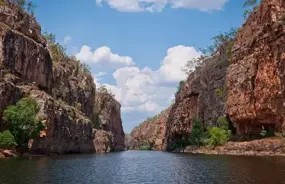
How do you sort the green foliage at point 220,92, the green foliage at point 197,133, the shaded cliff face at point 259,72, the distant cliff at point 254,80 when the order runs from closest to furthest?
the shaded cliff face at point 259,72 < the distant cliff at point 254,80 < the green foliage at point 220,92 < the green foliage at point 197,133

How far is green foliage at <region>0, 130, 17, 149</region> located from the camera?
7699 cm

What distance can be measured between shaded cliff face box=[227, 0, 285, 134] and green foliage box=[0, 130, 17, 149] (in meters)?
59.8

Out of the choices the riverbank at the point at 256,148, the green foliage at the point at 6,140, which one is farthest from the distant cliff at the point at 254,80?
the green foliage at the point at 6,140

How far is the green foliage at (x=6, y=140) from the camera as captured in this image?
77.0 metres

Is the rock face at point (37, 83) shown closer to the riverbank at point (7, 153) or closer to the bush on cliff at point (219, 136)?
the riverbank at point (7, 153)

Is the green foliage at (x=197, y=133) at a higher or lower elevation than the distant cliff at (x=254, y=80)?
lower

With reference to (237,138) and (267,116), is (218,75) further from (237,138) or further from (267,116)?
(267,116)

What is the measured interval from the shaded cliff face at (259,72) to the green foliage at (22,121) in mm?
54883

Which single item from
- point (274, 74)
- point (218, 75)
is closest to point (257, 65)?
point (274, 74)

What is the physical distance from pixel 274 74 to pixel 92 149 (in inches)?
3208

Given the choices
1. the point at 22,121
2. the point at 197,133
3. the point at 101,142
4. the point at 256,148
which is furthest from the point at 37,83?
the point at 256,148

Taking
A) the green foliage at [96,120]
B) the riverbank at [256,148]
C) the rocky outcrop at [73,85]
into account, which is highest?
the rocky outcrop at [73,85]

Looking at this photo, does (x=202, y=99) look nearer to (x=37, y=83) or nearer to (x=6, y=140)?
(x=37, y=83)

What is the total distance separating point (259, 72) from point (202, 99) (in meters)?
42.8
